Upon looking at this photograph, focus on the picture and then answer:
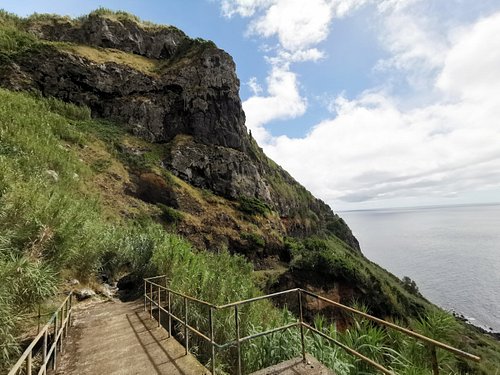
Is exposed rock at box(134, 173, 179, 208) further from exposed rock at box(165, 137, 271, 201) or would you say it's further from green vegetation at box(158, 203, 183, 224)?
exposed rock at box(165, 137, 271, 201)

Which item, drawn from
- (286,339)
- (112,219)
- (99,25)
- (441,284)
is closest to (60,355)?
(286,339)

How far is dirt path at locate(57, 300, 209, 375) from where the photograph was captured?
4.91 metres

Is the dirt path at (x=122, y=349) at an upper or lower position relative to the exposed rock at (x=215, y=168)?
lower

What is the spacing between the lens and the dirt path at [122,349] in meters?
4.91

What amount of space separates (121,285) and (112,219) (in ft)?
26.6

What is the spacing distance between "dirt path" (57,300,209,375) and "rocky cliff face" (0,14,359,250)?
83.3ft

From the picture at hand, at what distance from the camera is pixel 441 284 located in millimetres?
60031

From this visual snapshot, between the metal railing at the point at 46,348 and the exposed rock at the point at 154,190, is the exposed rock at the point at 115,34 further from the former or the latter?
the metal railing at the point at 46,348

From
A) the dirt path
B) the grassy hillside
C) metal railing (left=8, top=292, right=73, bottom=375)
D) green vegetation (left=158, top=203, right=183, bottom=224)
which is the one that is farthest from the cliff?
metal railing (left=8, top=292, right=73, bottom=375)

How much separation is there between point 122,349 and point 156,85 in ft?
115

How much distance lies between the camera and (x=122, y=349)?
5.73 metres

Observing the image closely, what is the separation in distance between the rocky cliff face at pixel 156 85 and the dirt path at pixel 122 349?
25395 millimetres

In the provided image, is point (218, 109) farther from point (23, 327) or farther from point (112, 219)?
point (23, 327)

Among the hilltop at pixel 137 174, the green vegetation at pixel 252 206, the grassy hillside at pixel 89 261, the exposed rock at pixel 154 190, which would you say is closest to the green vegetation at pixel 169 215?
the hilltop at pixel 137 174
